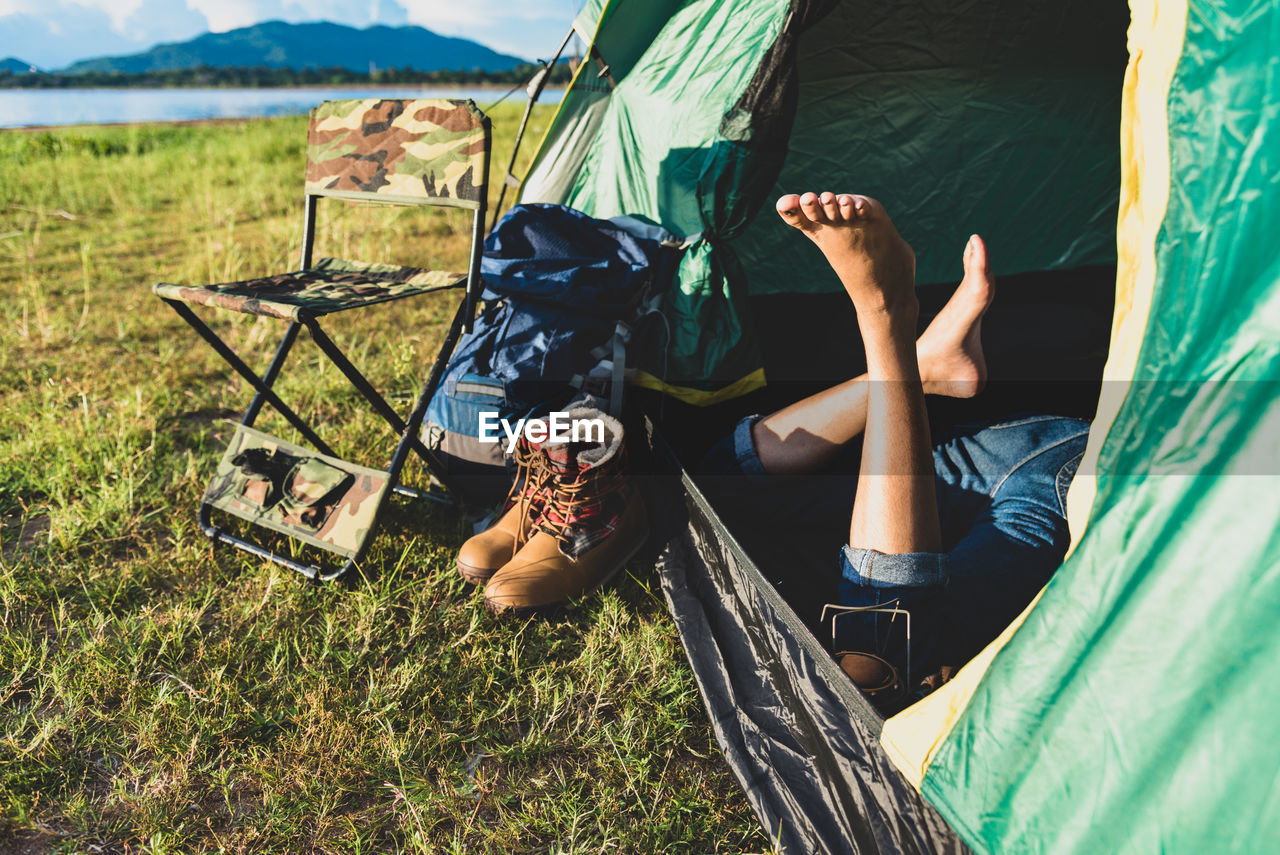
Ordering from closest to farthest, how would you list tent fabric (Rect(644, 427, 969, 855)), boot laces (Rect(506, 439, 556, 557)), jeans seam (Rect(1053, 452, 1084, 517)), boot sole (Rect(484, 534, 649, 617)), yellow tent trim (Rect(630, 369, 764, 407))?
tent fabric (Rect(644, 427, 969, 855)), jeans seam (Rect(1053, 452, 1084, 517)), boot sole (Rect(484, 534, 649, 617)), boot laces (Rect(506, 439, 556, 557)), yellow tent trim (Rect(630, 369, 764, 407))

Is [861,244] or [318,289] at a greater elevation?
[861,244]

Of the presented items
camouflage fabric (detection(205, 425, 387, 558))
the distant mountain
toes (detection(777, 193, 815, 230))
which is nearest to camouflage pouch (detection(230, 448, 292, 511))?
camouflage fabric (detection(205, 425, 387, 558))

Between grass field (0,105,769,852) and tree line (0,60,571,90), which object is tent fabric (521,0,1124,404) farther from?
tree line (0,60,571,90)

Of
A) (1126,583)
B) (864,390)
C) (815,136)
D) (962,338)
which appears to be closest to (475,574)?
(864,390)

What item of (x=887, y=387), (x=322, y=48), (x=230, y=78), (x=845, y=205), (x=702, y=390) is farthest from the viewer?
(x=322, y=48)

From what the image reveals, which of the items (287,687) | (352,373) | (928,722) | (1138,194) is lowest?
(287,687)

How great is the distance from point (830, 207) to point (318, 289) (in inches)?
48.5

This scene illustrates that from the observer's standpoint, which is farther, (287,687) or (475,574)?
(475,574)

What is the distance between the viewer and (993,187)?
279 centimetres

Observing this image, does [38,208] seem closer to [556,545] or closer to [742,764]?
[556,545]

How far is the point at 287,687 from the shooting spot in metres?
1.50

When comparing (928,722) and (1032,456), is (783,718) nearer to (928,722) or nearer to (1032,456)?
(928,722)

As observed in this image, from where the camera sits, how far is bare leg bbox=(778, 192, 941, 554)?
1.25 m

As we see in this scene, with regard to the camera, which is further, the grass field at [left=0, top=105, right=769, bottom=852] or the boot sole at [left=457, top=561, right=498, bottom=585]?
the boot sole at [left=457, top=561, right=498, bottom=585]
